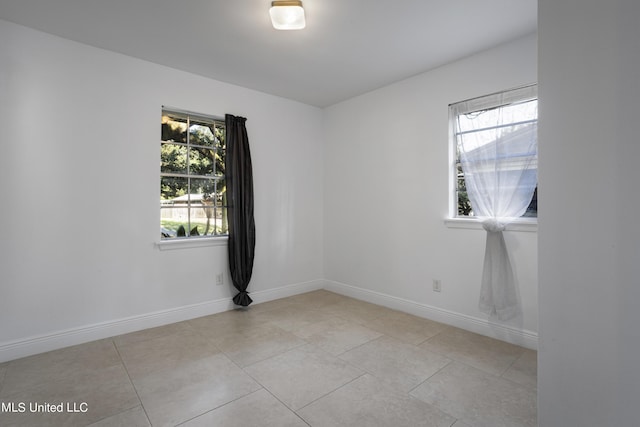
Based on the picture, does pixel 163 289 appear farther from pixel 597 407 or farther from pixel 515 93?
pixel 515 93

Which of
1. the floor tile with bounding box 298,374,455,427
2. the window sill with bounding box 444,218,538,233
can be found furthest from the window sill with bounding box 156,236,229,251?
the window sill with bounding box 444,218,538,233

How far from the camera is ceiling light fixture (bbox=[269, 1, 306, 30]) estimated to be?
7.10ft

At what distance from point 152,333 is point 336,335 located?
1778 millimetres

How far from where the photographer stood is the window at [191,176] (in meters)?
3.27

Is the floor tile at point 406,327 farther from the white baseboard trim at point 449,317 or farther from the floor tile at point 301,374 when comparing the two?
the floor tile at point 301,374

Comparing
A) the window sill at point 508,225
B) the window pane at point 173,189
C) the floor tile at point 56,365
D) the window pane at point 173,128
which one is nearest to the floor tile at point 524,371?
the window sill at point 508,225

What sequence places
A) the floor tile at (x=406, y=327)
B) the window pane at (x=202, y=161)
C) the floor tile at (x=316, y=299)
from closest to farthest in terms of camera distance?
the floor tile at (x=406, y=327)
the window pane at (x=202, y=161)
the floor tile at (x=316, y=299)

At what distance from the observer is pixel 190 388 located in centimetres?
203

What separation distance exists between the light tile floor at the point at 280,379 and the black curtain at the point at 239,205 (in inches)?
24.9

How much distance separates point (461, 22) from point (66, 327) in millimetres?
4173

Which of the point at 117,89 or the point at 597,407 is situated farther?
the point at 117,89

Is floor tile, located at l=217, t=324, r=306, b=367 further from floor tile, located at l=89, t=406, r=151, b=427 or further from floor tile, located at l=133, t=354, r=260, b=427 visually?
floor tile, located at l=89, t=406, r=151, b=427

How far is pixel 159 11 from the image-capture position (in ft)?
7.46

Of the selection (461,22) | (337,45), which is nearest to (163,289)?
(337,45)
